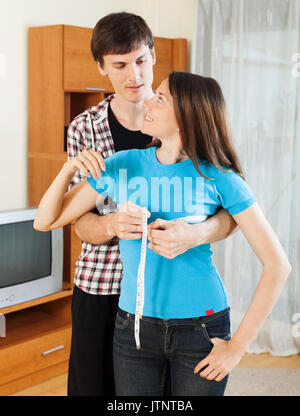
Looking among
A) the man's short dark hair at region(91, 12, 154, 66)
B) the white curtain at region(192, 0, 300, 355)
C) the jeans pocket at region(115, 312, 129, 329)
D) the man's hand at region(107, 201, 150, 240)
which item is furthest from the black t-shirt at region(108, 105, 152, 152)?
the white curtain at region(192, 0, 300, 355)

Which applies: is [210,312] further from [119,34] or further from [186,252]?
[119,34]

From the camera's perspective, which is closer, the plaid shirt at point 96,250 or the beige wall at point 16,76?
the plaid shirt at point 96,250

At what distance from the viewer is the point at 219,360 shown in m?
1.39

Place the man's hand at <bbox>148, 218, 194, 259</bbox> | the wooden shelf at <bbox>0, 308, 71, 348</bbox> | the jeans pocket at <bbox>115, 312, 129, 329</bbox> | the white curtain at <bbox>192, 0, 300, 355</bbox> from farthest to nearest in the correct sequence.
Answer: the white curtain at <bbox>192, 0, 300, 355</bbox> < the wooden shelf at <bbox>0, 308, 71, 348</bbox> < the jeans pocket at <bbox>115, 312, 129, 329</bbox> < the man's hand at <bbox>148, 218, 194, 259</bbox>

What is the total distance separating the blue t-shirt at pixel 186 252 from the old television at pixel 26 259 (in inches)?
69.6

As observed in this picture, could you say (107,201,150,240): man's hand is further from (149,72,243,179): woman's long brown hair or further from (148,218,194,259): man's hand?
(149,72,243,179): woman's long brown hair

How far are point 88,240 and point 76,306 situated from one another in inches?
11.5

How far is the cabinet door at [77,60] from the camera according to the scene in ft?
11.3

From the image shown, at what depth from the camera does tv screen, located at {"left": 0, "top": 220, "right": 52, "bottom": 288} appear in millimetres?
3127

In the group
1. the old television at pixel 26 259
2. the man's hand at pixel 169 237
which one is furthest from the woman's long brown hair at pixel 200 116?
the old television at pixel 26 259

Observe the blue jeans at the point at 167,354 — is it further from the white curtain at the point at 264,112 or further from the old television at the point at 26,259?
the white curtain at the point at 264,112

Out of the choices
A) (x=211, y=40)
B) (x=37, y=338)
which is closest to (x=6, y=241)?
(x=37, y=338)

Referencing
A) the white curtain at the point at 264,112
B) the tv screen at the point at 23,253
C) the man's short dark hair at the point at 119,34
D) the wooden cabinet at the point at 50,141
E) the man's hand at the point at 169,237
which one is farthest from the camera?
the white curtain at the point at 264,112
